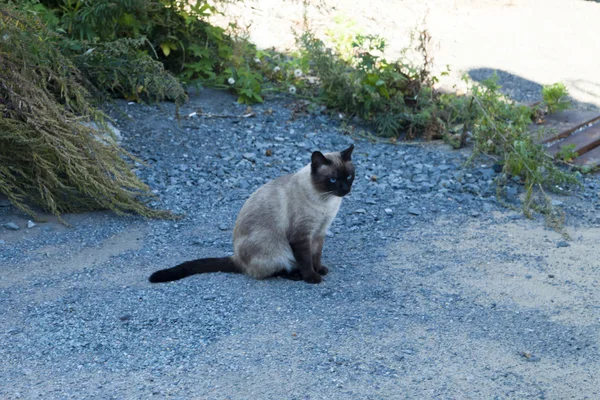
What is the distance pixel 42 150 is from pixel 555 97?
460 cm

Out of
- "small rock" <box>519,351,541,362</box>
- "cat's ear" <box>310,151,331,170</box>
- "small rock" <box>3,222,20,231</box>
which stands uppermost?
"cat's ear" <box>310,151,331,170</box>

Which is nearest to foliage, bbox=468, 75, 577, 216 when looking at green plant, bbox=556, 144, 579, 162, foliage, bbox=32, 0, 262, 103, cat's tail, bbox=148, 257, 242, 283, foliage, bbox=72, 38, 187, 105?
green plant, bbox=556, 144, 579, 162

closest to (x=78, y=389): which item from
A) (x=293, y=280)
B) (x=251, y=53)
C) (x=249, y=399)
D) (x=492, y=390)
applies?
(x=249, y=399)

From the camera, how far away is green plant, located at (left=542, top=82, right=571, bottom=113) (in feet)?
22.2

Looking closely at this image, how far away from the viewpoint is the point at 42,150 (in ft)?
16.2

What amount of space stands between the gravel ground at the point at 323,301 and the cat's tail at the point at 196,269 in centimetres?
6

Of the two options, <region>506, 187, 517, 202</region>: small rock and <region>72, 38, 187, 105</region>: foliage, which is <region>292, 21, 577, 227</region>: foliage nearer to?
<region>506, 187, 517, 202</region>: small rock

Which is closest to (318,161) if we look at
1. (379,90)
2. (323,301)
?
(323,301)

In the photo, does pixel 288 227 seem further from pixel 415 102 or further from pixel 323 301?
pixel 415 102

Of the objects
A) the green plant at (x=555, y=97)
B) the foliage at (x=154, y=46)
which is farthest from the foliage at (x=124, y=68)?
the green plant at (x=555, y=97)

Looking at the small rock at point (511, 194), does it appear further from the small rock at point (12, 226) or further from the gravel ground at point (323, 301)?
the small rock at point (12, 226)

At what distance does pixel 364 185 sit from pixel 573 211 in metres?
1.56

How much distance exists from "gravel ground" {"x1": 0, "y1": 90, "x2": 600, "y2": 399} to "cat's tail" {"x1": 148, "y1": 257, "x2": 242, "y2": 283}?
0.06 meters

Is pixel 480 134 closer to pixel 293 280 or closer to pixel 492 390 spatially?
pixel 293 280
